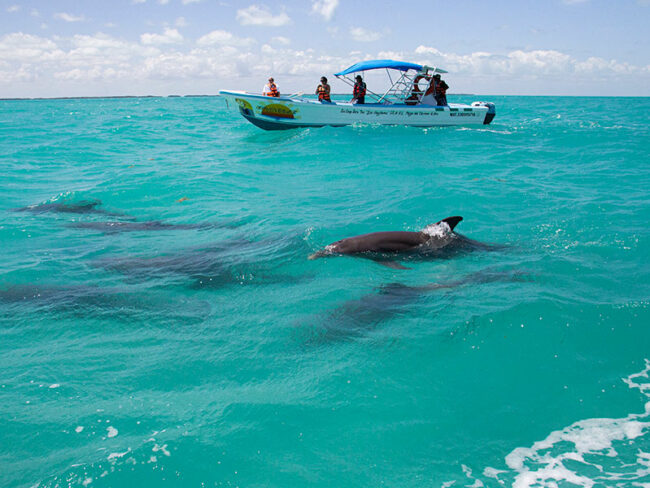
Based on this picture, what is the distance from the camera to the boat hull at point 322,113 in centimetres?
2561

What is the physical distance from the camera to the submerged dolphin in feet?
27.3

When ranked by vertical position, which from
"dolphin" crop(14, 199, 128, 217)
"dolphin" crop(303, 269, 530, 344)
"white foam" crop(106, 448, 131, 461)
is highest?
"dolphin" crop(14, 199, 128, 217)

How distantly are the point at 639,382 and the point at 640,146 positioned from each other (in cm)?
2227

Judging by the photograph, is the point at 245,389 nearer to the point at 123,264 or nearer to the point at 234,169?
the point at 123,264

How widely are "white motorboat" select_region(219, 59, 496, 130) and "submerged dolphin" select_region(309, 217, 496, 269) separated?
60.4 feet

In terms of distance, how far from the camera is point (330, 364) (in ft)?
16.6

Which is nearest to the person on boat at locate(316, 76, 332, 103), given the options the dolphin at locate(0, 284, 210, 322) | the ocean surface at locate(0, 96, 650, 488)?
the ocean surface at locate(0, 96, 650, 488)

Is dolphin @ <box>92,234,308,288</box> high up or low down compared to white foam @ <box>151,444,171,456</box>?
up

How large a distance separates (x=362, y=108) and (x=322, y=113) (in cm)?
228

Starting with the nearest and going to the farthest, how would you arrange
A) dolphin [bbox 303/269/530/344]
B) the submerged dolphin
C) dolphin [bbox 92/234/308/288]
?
dolphin [bbox 303/269/530/344]
dolphin [bbox 92/234/308/288]
the submerged dolphin

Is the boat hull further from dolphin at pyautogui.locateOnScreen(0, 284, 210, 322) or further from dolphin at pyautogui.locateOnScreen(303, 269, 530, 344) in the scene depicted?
dolphin at pyautogui.locateOnScreen(0, 284, 210, 322)

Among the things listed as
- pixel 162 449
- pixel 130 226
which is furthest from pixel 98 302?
pixel 130 226

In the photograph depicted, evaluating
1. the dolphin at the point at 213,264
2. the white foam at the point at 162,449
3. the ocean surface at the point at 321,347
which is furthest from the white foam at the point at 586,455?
the dolphin at the point at 213,264

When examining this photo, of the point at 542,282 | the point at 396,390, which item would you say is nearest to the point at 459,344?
the point at 396,390
